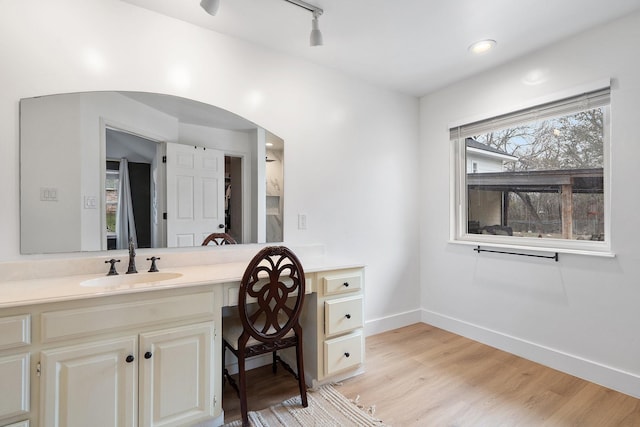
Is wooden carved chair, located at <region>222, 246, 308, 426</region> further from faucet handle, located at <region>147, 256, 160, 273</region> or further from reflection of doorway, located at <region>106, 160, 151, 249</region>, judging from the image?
reflection of doorway, located at <region>106, 160, 151, 249</region>

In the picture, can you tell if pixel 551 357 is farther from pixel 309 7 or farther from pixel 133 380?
pixel 309 7

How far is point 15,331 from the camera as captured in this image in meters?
1.20

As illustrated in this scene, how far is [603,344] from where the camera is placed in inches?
80.4

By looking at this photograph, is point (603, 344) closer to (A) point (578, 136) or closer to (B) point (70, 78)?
(A) point (578, 136)

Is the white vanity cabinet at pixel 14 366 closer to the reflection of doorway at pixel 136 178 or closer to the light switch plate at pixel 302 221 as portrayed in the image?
the reflection of doorway at pixel 136 178

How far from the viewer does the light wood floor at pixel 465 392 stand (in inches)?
68.6

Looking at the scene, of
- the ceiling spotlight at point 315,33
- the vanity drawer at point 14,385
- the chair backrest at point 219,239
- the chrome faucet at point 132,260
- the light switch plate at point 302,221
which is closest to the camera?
the vanity drawer at point 14,385

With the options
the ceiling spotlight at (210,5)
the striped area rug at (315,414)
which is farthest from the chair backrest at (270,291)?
the ceiling spotlight at (210,5)

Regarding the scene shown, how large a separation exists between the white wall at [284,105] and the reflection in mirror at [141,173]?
0.07 metres

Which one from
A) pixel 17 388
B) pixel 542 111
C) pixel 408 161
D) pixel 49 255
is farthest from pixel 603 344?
pixel 49 255

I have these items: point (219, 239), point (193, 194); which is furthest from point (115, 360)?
point (193, 194)

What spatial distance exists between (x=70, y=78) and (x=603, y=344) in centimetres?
367

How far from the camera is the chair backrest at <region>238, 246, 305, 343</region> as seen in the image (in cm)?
162

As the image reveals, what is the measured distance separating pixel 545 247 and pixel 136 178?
296 cm
